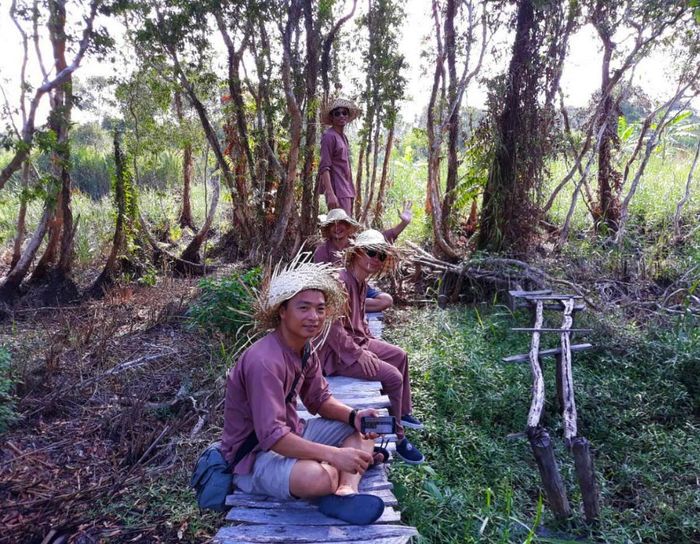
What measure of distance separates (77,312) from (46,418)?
264 cm

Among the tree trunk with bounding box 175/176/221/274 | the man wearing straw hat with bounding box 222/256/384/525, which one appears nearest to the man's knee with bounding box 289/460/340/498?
the man wearing straw hat with bounding box 222/256/384/525

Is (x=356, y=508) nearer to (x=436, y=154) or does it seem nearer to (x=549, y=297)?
(x=549, y=297)

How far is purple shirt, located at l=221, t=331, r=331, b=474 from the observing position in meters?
2.19

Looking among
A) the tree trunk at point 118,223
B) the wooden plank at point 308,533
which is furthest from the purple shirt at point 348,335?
the tree trunk at point 118,223

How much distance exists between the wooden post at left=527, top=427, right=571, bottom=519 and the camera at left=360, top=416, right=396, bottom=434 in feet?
3.80

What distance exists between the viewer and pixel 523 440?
14.3ft

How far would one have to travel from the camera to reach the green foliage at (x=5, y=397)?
153 inches

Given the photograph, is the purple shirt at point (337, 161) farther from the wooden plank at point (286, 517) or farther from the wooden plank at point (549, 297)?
the wooden plank at point (286, 517)

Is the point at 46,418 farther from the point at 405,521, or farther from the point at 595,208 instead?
the point at 595,208

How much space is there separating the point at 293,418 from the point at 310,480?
0.33 m

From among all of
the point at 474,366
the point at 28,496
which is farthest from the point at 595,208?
the point at 28,496

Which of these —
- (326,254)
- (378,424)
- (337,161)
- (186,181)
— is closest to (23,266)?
(186,181)

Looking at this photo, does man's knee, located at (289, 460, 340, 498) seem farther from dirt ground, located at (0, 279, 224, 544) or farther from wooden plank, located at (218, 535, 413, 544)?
dirt ground, located at (0, 279, 224, 544)

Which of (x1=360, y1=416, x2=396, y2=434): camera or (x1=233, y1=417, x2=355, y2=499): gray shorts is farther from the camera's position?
(x1=360, y1=416, x2=396, y2=434): camera
